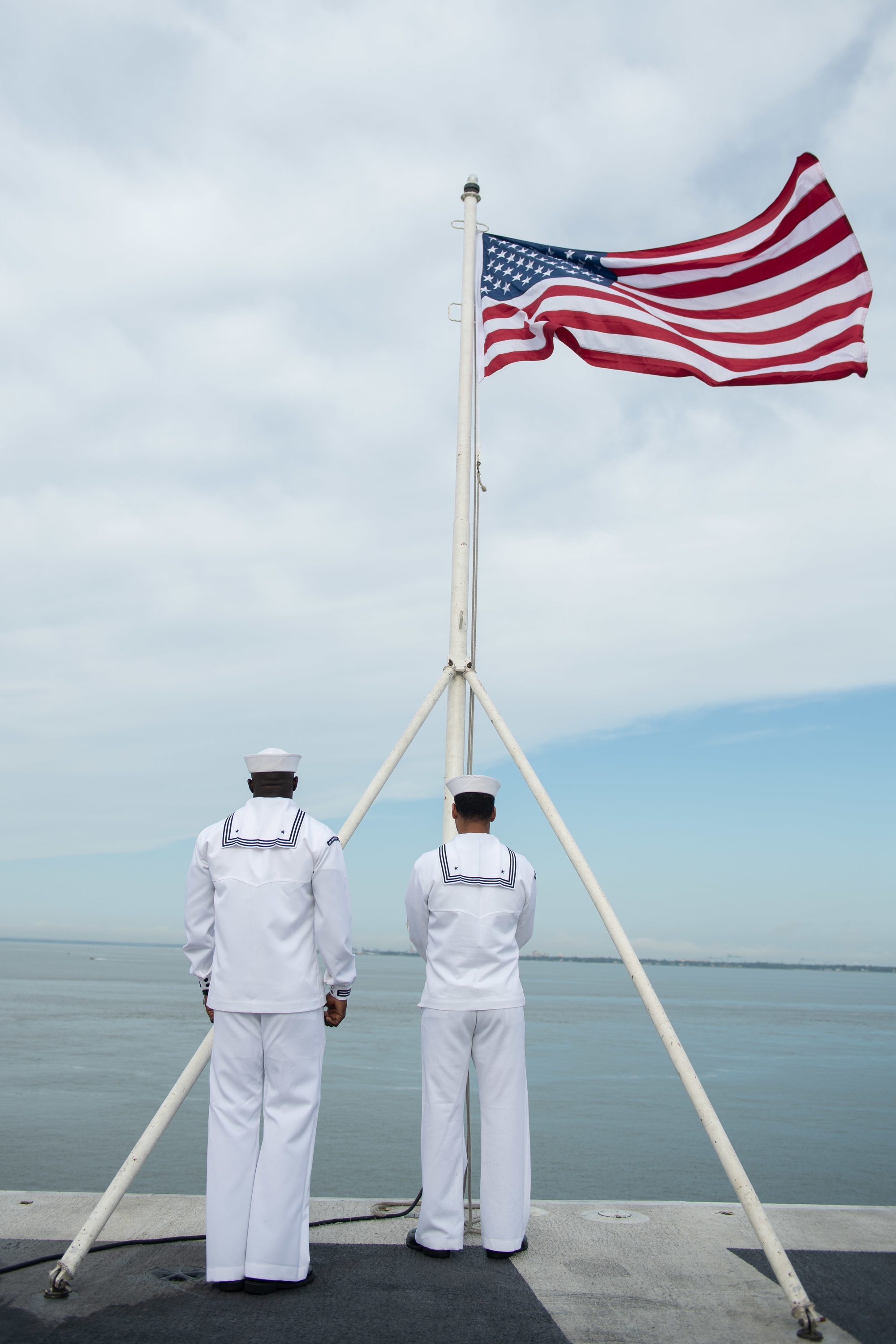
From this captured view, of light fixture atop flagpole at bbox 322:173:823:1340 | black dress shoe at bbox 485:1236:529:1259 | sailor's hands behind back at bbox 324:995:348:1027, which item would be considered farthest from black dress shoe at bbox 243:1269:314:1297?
light fixture atop flagpole at bbox 322:173:823:1340

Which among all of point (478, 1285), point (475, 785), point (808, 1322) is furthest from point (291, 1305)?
point (475, 785)

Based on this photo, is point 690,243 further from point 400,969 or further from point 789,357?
point 400,969

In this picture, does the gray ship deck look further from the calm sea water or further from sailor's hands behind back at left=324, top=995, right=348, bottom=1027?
the calm sea water

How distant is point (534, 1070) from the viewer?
2994 centimetres

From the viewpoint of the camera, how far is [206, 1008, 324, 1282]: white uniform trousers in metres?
3.93

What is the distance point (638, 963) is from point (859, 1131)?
66.2 ft

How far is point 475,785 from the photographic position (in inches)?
189

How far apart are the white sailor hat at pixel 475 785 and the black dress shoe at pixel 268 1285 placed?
6.81 feet

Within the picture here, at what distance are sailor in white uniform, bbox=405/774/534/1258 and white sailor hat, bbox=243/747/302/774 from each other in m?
0.79

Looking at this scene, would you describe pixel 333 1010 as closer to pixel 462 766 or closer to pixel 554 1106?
pixel 462 766

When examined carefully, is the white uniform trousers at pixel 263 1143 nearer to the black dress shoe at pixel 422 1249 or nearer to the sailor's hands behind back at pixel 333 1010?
the sailor's hands behind back at pixel 333 1010

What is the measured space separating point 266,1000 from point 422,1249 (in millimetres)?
1316

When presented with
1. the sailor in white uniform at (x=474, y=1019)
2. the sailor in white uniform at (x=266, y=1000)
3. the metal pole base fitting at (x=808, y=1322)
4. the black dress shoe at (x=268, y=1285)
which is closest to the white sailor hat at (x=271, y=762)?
the sailor in white uniform at (x=266, y=1000)

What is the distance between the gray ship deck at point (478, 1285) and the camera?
3463 mm
